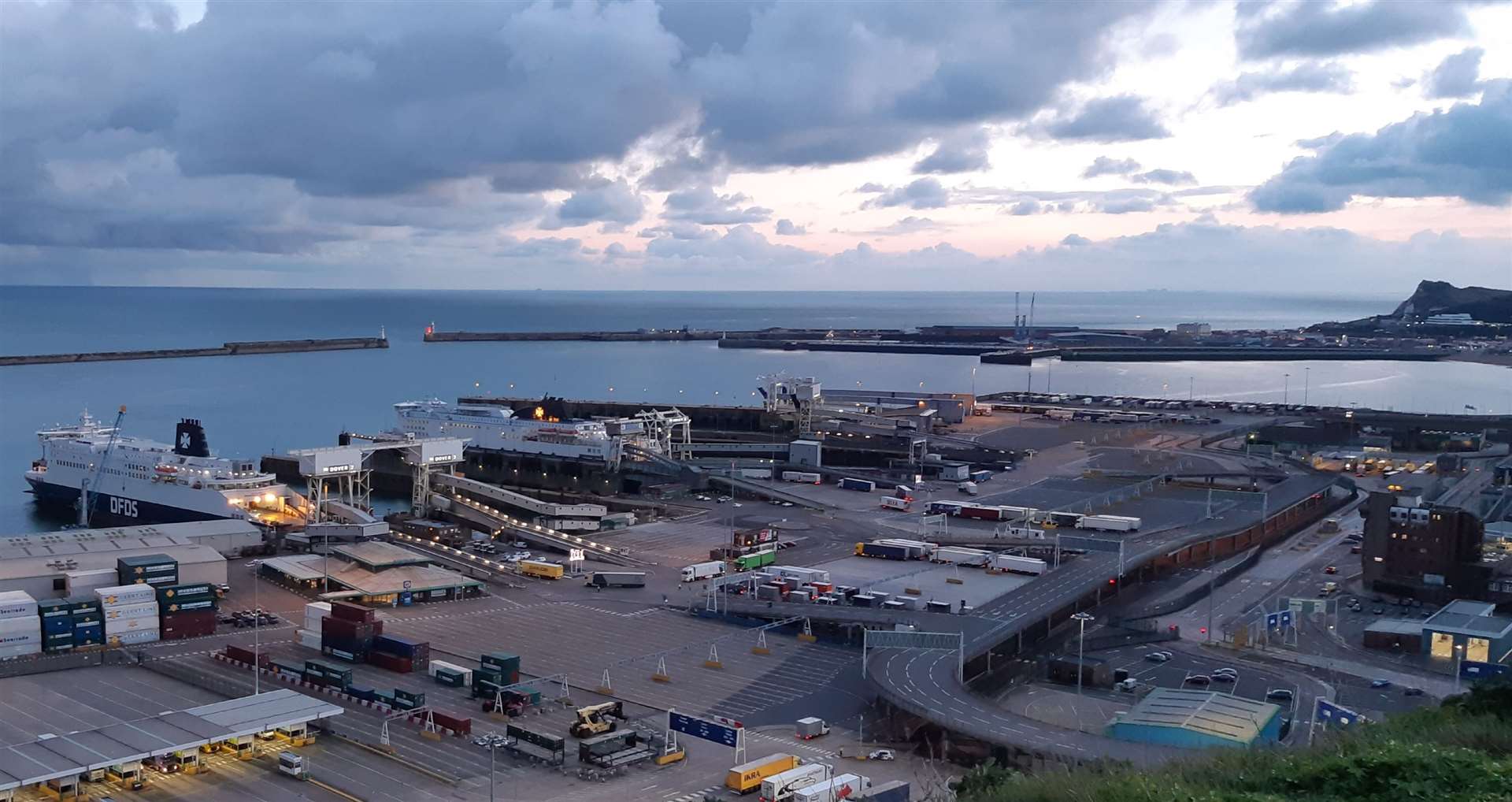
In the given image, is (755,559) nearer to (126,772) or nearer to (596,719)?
(596,719)

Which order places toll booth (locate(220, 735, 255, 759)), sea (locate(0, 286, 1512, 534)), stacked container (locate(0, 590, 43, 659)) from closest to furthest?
toll booth (locate(220, 735, 255, 759)) < stacked container (locate(0, 590, 43, 659)) < sea (locate(0, 286, 1512, 534))

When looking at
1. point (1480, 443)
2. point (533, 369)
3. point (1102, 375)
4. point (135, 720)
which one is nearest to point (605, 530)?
A: point (135, 720)

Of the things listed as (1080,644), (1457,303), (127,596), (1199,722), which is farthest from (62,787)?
(1457,303)

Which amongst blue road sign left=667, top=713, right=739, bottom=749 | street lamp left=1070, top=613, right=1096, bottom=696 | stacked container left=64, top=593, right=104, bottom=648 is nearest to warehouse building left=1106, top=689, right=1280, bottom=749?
street lamp left=1070, top=613, right=1096, bottom=696

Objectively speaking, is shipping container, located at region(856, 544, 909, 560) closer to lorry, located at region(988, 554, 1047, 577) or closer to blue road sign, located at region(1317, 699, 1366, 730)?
lorry, located at region(988, 554, 1047, 577)

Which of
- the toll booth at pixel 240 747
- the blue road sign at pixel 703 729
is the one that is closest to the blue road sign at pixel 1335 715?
the blue road sign at pixel 703 729

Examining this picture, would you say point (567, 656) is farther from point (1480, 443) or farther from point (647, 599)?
point (1480, 443)

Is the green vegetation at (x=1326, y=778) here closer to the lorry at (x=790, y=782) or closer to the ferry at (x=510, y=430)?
the lorry at (x=790, y=782)
